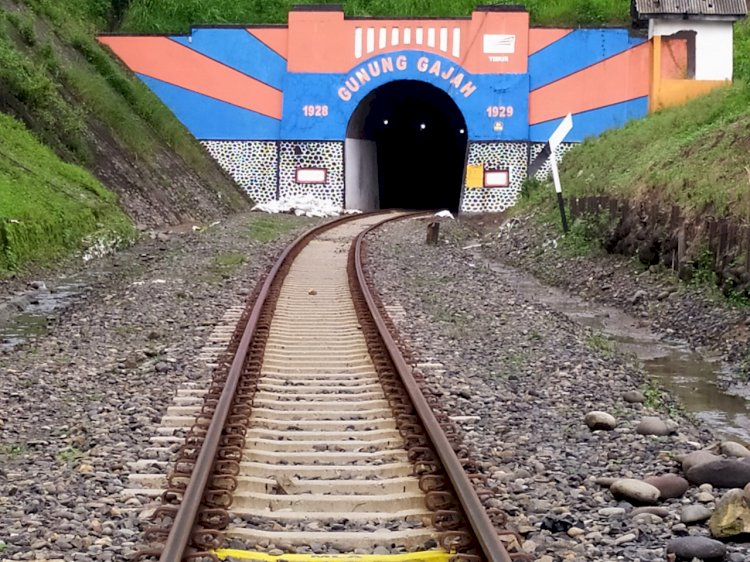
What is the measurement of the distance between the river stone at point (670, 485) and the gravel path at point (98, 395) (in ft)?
7.77

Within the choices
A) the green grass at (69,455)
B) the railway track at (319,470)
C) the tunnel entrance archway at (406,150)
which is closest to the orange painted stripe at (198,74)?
the tunnel entrance archway at (406,150)

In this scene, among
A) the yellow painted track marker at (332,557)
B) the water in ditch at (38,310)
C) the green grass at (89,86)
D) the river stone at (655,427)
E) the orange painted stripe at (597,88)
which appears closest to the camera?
the yellow painted track marker at (332,557)

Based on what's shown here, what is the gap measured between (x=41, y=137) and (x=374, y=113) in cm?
1502

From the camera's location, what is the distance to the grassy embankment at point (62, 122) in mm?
14055

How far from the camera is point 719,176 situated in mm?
13008

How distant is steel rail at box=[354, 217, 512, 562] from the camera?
3.55m

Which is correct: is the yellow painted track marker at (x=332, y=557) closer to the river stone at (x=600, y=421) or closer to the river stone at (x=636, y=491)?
Result: the river stone at (x=636, y=491)

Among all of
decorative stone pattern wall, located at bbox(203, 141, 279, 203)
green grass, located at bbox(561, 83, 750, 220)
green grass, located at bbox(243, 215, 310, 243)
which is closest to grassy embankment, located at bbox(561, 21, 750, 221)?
green grass, located at bbox(561, 83, 750, 220)

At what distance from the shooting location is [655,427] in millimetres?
5812

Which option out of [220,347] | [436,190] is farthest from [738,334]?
[436,190]

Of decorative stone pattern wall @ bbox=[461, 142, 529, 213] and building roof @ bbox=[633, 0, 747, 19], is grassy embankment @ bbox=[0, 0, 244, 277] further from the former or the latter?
building roof @ bbox=[633, 0, 747, 19]

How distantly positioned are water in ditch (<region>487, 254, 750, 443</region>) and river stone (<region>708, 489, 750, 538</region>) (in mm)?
2378

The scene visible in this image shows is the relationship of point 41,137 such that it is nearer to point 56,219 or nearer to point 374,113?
point 56,219

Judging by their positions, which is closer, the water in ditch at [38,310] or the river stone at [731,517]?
the river stone at [731,517]
